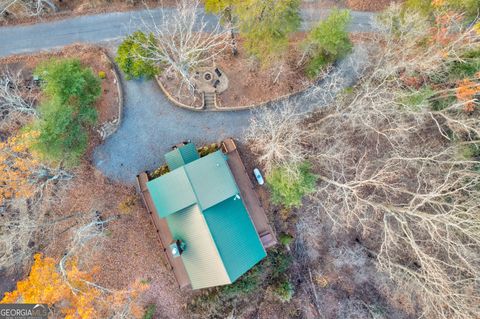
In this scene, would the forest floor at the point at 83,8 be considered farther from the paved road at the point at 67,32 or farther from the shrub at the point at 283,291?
the shrub at the point at 283,291

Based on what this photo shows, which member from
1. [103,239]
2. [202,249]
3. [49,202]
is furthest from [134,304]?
[49,202]

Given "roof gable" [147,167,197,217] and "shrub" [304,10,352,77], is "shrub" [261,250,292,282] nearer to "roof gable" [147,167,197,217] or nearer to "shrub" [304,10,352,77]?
"roof gable" [147,167,197,217]

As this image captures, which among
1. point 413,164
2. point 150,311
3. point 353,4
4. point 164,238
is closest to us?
point 413,164

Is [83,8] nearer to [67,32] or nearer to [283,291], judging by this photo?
[67,32]

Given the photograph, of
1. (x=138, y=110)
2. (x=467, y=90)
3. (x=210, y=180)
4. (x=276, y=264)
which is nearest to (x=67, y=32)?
(x=138, y=110)

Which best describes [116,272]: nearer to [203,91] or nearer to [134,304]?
[134,304]

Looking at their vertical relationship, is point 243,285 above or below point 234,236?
below

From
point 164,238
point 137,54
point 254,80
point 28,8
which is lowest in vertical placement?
point 164,238
